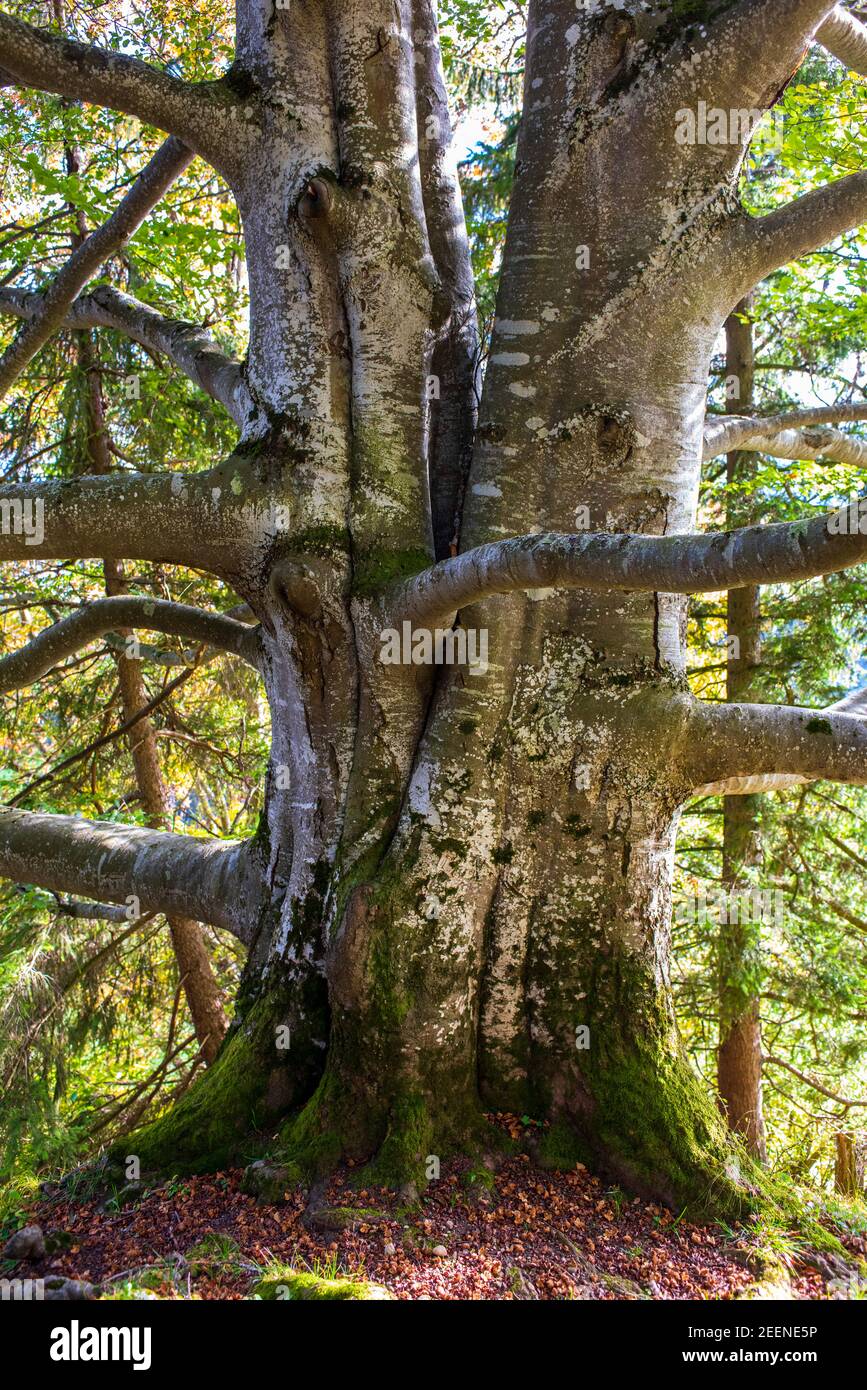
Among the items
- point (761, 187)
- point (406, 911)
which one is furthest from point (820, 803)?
point (406, 911)

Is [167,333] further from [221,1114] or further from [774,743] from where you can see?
[221,1114]

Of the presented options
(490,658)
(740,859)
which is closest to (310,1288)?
(490,658)

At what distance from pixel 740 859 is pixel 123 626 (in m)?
4.27

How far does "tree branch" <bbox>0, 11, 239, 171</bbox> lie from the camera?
135 inches

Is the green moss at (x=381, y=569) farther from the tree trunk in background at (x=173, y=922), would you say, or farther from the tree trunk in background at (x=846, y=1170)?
the tree trunk in background at (x=173, y=922)

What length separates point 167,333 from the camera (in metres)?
4.62

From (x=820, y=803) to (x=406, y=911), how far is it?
5.06 meters

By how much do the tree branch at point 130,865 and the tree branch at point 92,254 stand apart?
1920 millimetres

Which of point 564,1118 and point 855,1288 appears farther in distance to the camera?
point 564,1118

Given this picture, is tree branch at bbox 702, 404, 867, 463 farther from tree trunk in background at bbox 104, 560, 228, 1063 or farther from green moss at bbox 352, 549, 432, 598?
tree trunk in background at bbox 104, 560, 228, 1063

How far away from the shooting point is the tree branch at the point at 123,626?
14.5 ft

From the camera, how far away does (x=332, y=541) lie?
3.60 metres

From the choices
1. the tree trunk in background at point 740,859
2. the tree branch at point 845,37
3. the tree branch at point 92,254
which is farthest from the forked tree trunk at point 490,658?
the tree trunk in background at point 740,859

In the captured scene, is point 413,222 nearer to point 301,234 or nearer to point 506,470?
point 301,234
